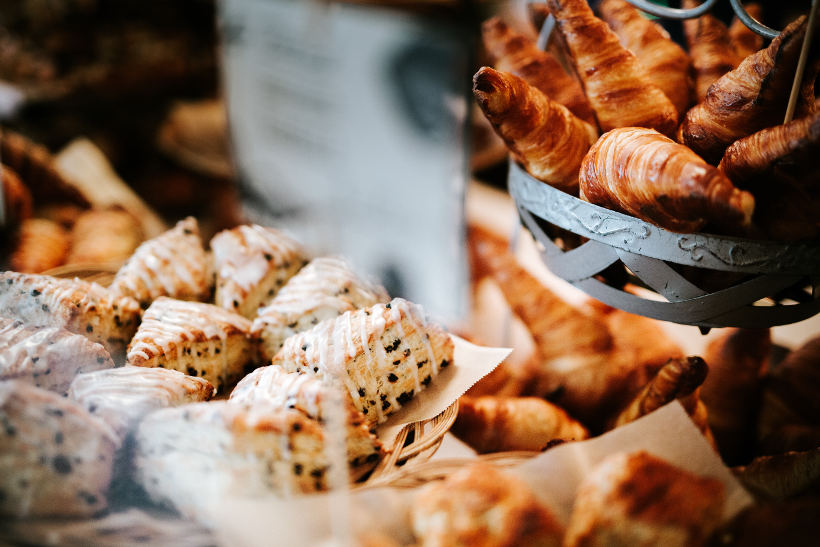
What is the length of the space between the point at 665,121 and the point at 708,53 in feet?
0.82

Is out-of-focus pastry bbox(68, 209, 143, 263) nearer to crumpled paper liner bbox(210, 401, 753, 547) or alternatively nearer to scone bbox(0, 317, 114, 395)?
scone bbox(0, 317, 114, 395)

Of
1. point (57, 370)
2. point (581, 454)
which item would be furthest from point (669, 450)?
point (57, 370)

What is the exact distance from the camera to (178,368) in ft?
3.21

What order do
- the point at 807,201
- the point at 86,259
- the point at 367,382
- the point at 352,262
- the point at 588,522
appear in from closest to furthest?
the point at 588,522, the point at 807,201, the point at 367,382, the point at 352,262, the point at 86,259

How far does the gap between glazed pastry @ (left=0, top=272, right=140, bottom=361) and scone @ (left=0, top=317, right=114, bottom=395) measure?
7cm

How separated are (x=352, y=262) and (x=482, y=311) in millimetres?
759

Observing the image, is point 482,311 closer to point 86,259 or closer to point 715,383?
point 715,383

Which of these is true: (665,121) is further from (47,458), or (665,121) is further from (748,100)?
(47,458)

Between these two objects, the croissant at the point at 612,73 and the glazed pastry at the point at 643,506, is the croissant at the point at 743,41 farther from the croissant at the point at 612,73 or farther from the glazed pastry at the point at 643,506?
the glazed pastry at the point at 643,506

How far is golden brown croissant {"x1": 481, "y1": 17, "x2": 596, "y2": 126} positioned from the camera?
3.61 ft

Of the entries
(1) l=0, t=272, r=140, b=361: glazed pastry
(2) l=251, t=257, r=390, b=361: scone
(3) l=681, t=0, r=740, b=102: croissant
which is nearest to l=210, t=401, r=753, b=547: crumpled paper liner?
(2) l=251, t=257, r=390, b=361: scone

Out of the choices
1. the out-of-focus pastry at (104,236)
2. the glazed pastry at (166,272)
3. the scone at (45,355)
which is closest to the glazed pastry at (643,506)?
the scone at (45,355)

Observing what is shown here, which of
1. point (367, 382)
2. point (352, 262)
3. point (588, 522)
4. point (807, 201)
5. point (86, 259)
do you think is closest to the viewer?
point (588, 522)

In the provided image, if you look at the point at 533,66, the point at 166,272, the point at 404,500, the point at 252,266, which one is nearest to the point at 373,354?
the point at 404,500
